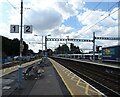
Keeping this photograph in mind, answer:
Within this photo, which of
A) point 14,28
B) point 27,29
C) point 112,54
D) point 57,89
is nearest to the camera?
point 57,89

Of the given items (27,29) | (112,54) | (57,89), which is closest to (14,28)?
(27,29)

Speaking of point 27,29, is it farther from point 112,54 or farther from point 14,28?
point 112,54

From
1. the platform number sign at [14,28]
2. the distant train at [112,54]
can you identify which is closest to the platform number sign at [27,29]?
the platform number sign at [14,28]

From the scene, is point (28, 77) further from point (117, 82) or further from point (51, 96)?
point (51, 96)

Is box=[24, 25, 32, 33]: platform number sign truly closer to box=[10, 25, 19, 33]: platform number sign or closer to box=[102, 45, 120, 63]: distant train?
box=[10, 25, 19, 33]: platform number sign

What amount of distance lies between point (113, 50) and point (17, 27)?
29.2 m

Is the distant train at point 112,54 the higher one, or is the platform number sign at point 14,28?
the platform number sign at point 14,28

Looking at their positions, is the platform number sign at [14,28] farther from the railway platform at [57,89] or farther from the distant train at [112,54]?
the distant train at [112,54]

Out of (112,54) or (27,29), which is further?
(112,54)

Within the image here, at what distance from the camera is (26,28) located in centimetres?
1919

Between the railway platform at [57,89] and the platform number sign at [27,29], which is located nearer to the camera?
the railway platform at [57,89]

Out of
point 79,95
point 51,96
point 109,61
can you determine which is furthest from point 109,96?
point 109,61

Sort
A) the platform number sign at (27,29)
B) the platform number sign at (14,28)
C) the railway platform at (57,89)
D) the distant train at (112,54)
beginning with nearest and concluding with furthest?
the railway platform at (57,89), the platform number sign at (14,28), the platform number sign at (27,29), the distant train at (112,54)

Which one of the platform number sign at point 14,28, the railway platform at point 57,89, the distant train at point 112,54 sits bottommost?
the railway platform at point 57,89
